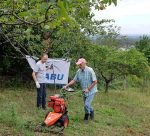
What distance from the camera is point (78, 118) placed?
11.5m

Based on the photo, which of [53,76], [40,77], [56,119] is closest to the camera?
[56,119]

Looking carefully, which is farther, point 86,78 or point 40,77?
point 40,77

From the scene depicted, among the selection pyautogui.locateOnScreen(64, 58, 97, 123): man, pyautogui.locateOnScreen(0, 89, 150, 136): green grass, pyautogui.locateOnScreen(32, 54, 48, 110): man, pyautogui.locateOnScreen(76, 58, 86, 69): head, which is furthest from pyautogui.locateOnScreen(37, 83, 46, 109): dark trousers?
pyautogui.locateOnScreen(76, 58, 86, 69): head

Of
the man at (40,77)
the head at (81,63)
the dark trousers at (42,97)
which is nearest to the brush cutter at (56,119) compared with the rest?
the head at (81,63)

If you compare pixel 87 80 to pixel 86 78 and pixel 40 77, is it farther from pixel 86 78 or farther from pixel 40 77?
pixel 40 77

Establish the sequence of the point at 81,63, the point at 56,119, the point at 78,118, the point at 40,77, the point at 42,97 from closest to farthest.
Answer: the point at 56,119
the point at 81,63
the point at 78,118
the point at 40,77
the point at 42,97

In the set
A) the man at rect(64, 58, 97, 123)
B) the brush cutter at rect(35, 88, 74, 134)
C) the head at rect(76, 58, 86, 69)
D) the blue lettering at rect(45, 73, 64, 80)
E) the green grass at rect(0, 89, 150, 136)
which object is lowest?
the green grass at rect(0, 89, 150, 136)

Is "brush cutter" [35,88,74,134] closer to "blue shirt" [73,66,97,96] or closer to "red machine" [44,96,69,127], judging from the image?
"red machine" [44,96,69,127]

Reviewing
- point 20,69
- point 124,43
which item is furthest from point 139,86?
point 20,69

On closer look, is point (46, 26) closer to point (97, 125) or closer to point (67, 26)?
point (67, 26)

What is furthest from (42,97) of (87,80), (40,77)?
(87,80)

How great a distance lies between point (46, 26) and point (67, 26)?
0.52m

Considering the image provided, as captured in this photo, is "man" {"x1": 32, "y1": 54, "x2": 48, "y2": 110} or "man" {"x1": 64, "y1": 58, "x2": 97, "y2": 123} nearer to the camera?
"man" {"x1": 64, "y1": 58, "x2": 97, "y2": 123}

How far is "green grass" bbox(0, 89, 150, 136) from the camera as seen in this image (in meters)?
9.80
